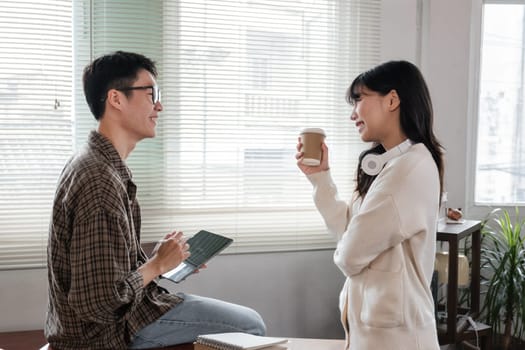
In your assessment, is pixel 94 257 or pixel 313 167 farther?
pixel 313 167

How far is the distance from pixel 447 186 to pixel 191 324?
6.42 ft

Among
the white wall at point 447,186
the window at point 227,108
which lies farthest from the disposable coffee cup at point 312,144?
the white wall at point 447,186

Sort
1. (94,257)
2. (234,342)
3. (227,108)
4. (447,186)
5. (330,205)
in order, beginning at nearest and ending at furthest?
1. (94,257)
2. (234,342)
3. (330,205)
4. (227,108)
5. (447,186)

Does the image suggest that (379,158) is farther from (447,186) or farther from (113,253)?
(447,186)

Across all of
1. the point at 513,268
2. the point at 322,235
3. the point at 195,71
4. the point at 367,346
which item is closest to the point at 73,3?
the point at 195,71

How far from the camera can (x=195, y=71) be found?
292 centimetres

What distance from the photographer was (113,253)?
1.58m

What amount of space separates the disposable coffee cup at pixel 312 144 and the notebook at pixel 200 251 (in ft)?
1.20

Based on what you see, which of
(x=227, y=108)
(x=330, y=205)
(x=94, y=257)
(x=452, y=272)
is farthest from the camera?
(x=227, y=108)

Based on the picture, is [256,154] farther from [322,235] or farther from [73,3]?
[73,3]

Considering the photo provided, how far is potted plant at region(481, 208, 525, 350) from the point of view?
3.00 meters

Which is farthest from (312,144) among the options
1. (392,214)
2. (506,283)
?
(506,283)

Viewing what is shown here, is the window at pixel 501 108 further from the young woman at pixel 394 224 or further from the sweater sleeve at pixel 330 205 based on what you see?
the young woman at pixel 394 224

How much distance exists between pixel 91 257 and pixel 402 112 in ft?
3.11
